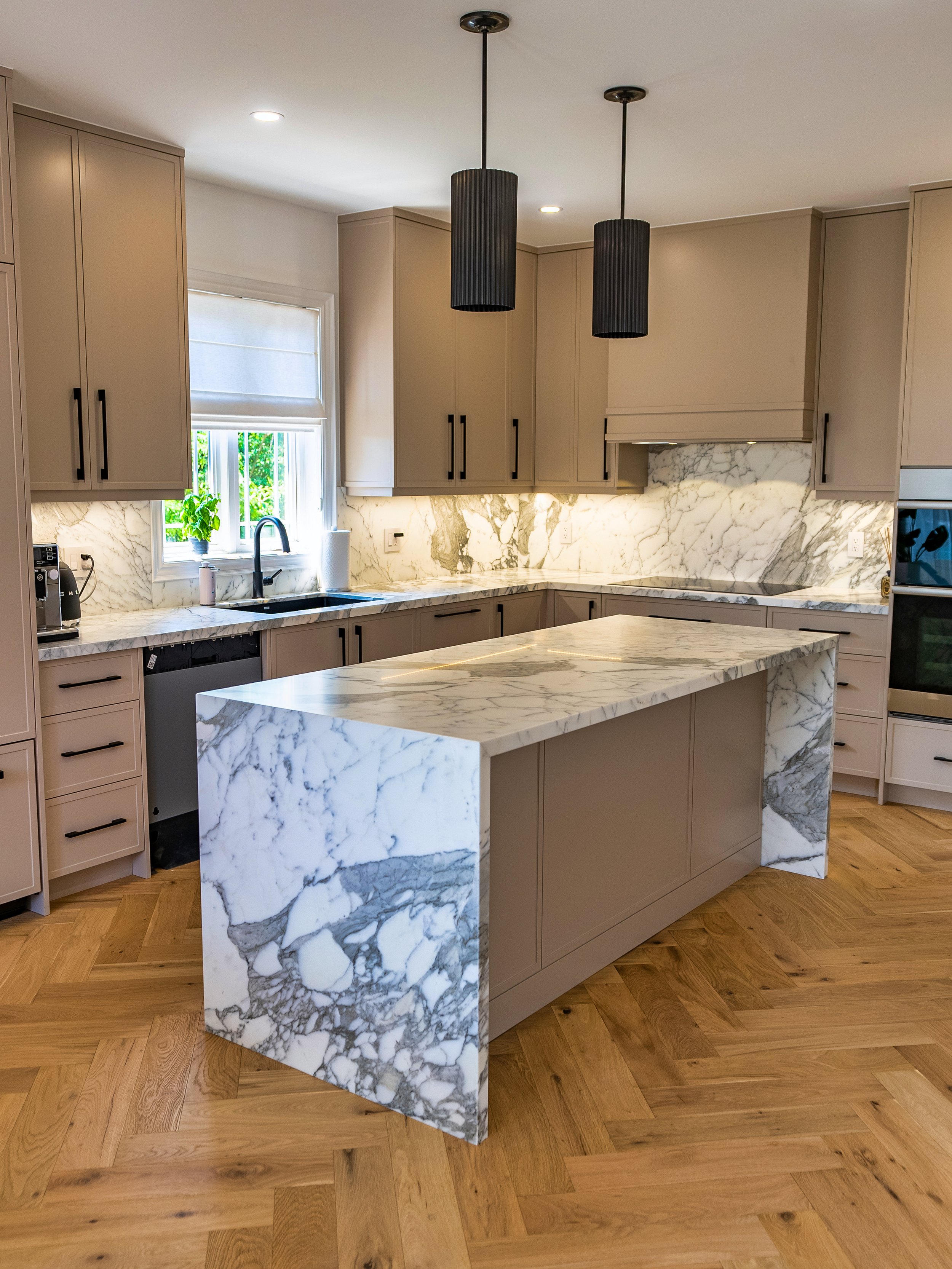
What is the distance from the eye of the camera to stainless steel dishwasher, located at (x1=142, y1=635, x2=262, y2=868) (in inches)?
152

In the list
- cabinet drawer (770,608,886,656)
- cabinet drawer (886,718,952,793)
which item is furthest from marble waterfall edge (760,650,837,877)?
cabinet drawer (886,718,952,793)

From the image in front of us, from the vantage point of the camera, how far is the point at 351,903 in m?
2.46

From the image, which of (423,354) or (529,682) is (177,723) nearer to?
(529,682)

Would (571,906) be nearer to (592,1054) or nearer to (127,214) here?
(592,1054)

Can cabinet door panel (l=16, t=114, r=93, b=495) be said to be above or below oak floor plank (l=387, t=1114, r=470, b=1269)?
above

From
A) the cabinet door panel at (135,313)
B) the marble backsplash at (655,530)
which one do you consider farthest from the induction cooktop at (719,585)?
the cabinet door panel at (135,313)

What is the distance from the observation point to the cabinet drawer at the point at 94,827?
3.60 m

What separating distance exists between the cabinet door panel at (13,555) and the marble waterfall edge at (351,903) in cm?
101

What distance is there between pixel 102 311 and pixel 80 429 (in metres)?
0.43

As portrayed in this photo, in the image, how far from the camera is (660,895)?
3.40m

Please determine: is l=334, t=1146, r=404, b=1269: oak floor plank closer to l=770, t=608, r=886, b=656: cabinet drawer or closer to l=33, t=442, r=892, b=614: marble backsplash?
l=33, t=442, r=892, b=614: marble backsplash

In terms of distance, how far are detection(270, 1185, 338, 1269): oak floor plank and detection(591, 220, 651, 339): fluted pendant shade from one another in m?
2.40

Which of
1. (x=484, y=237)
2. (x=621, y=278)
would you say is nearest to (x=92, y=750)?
(x=484, y=237)

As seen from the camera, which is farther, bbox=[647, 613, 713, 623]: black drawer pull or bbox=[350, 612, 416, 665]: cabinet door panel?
bbox=[647, 613, 713, 623]: black drawer pull
